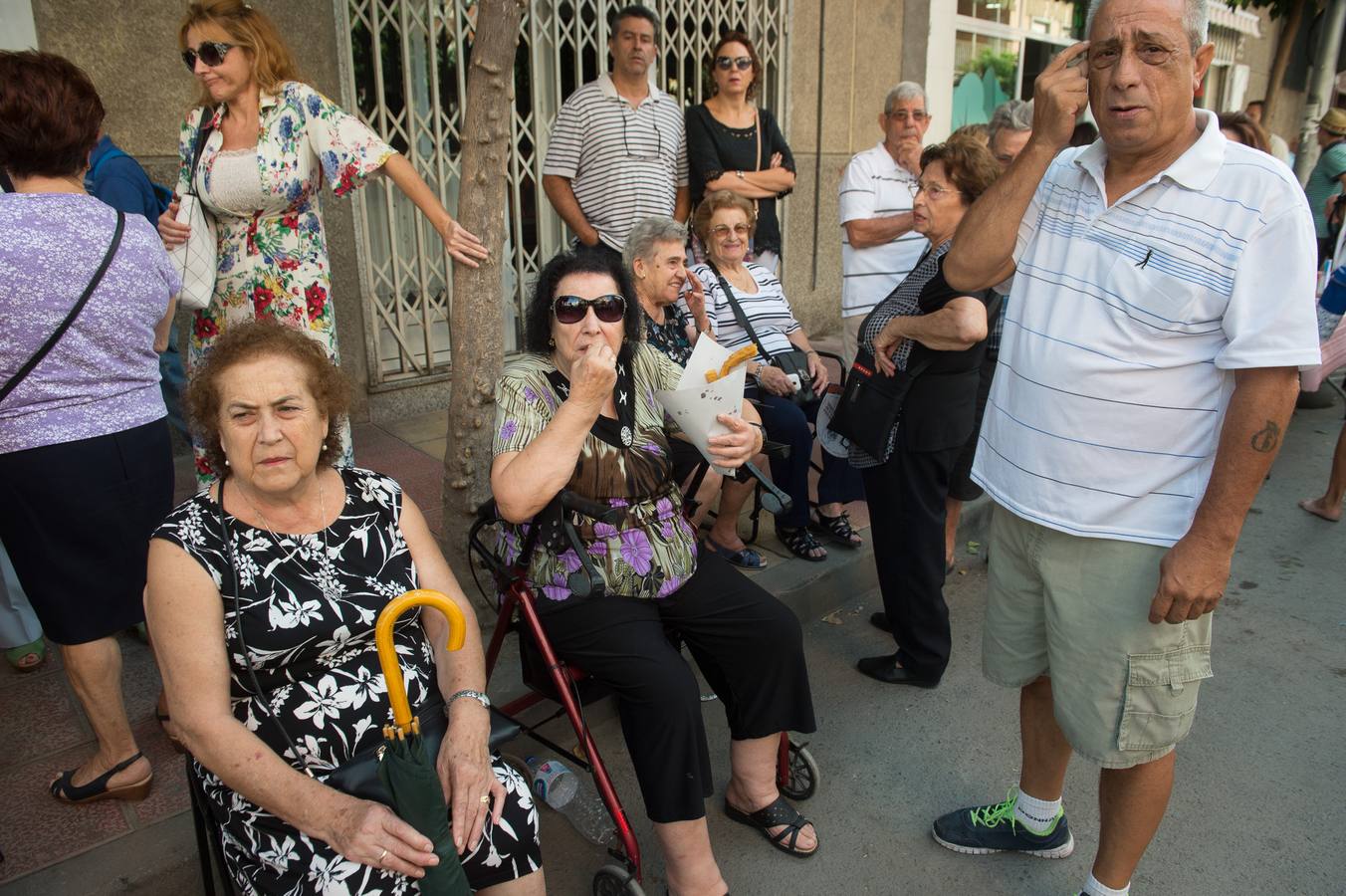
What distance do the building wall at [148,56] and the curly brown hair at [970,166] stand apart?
293 cm

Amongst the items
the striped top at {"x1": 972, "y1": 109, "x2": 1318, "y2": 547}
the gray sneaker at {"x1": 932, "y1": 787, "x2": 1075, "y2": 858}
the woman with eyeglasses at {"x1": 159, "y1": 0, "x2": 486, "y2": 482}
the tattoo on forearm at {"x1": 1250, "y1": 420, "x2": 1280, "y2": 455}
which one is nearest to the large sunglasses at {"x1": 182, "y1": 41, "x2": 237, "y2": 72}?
the woman with eyeglasses at {"x1": 159, "y1": 0, "x2": 486, "y2": 482}

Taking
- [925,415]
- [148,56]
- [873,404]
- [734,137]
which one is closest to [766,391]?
[873,404]

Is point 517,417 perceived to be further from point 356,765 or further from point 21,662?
point 21,662

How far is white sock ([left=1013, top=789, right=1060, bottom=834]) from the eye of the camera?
2.46 meters

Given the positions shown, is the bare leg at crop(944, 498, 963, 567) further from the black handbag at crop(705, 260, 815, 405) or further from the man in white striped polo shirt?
the man in white striped polo shirt

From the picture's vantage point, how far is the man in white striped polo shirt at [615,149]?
4508mm

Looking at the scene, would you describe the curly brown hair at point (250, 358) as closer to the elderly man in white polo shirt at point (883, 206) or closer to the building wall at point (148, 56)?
the building wall at point (148, 56)

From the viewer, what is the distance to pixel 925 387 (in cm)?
315

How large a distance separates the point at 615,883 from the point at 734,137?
12.4 ft

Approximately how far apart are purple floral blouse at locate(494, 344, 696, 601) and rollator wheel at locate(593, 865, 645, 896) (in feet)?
2.17

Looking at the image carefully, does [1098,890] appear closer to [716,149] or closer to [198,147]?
[198,147]

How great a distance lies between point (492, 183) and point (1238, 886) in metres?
2.96

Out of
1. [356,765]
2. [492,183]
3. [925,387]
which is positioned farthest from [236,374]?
[925,387]

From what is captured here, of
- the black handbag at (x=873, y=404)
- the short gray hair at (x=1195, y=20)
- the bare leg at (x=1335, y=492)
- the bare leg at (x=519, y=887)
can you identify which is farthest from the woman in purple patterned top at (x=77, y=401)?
the bare leg at (x=1335, y=492)
